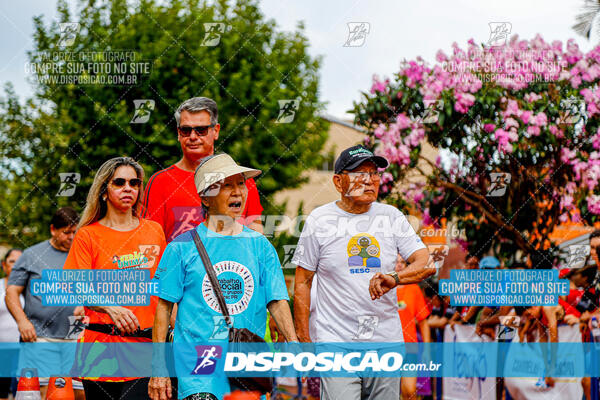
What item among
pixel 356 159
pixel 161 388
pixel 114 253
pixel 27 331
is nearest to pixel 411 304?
pixel 356 159

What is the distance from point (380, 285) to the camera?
4.63m

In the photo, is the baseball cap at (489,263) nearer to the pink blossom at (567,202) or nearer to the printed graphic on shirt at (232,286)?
the pink blossom at (567,202)

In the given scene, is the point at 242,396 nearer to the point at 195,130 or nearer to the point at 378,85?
the point at 195,130

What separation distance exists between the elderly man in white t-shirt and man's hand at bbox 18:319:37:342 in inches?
125

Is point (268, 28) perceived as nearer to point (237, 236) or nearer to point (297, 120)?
point (297, 120)

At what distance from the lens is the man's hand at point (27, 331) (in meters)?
6.95

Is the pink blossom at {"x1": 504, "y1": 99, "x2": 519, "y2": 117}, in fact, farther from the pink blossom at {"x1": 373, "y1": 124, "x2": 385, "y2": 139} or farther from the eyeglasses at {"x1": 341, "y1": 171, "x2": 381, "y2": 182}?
the eyeglasses at {"x1": 341, "y1": 171, "x2": 381, "y2": 182}

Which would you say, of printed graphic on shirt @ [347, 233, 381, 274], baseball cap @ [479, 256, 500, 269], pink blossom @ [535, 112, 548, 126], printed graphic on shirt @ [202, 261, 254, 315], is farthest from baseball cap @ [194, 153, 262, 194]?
pink blossom @ [535, 112, 548, 126]

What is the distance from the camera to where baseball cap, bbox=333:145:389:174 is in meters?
5.04

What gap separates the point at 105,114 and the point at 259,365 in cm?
1018

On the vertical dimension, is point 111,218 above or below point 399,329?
above

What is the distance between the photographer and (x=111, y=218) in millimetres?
5070

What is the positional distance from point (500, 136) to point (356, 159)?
350cm

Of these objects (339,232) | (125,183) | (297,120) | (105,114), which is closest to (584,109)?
(339,232)
